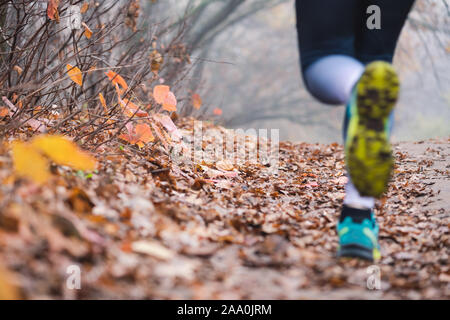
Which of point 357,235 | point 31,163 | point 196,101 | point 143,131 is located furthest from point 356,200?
point 196,101

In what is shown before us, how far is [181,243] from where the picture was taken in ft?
3.63

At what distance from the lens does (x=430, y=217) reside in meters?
1.85

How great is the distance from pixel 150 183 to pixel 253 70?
15.6 metres

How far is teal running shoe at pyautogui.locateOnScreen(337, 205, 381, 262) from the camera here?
1.18m

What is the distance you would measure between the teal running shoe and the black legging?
545mm

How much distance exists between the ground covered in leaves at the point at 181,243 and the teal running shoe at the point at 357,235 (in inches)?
1.4

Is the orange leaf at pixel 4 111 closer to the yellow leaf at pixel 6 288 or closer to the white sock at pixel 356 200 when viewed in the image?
the yellow leaf at pixel 6 288

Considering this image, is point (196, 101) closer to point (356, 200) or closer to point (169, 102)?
point (169, 102)

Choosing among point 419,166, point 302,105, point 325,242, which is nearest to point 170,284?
point 325,242

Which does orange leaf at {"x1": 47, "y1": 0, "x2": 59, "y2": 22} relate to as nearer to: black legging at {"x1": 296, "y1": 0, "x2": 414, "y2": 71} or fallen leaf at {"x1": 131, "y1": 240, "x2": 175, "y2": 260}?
black legging at {"x1": 296, "y1": 0, "x2": 414, "y2": 71}

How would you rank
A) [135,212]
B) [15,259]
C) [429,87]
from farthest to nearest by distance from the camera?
[429,87]
[135,212]
[15,259]

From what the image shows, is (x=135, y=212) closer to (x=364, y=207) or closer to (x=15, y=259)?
(x=15, y=259)

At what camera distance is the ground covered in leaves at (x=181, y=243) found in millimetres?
884

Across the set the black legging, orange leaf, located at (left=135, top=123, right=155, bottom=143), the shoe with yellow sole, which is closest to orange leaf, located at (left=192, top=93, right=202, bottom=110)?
orange leaf, located at (left=135, top=123, right=155, bottom=143)
